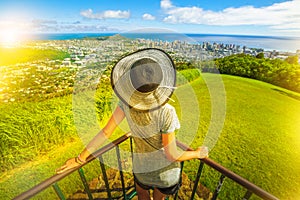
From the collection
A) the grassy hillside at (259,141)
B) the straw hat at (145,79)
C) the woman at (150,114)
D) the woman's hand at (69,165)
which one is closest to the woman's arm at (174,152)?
the woman at (150,114)

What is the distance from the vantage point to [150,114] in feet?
3.56

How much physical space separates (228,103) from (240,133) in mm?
2555

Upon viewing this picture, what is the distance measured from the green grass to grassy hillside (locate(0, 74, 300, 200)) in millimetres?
4435

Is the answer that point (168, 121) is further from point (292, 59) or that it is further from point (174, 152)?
point (292, 59)

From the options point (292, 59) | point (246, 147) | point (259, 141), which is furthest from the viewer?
point (292, 59)

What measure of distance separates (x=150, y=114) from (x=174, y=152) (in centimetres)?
26

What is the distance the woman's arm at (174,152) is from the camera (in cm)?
108

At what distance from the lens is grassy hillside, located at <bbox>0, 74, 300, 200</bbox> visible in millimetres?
3289

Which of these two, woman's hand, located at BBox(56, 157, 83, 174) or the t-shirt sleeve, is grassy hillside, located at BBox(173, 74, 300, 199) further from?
woman's hand, located at BBox(56, 157, 83, 174)

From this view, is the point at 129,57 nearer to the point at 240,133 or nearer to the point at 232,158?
the point at 232,158

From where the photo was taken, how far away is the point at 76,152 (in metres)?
3.99

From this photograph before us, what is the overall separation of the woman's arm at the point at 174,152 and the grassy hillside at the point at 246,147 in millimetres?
787

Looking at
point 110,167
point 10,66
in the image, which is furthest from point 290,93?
point 10,66

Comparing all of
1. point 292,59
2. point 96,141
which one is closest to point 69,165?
point 96,141
